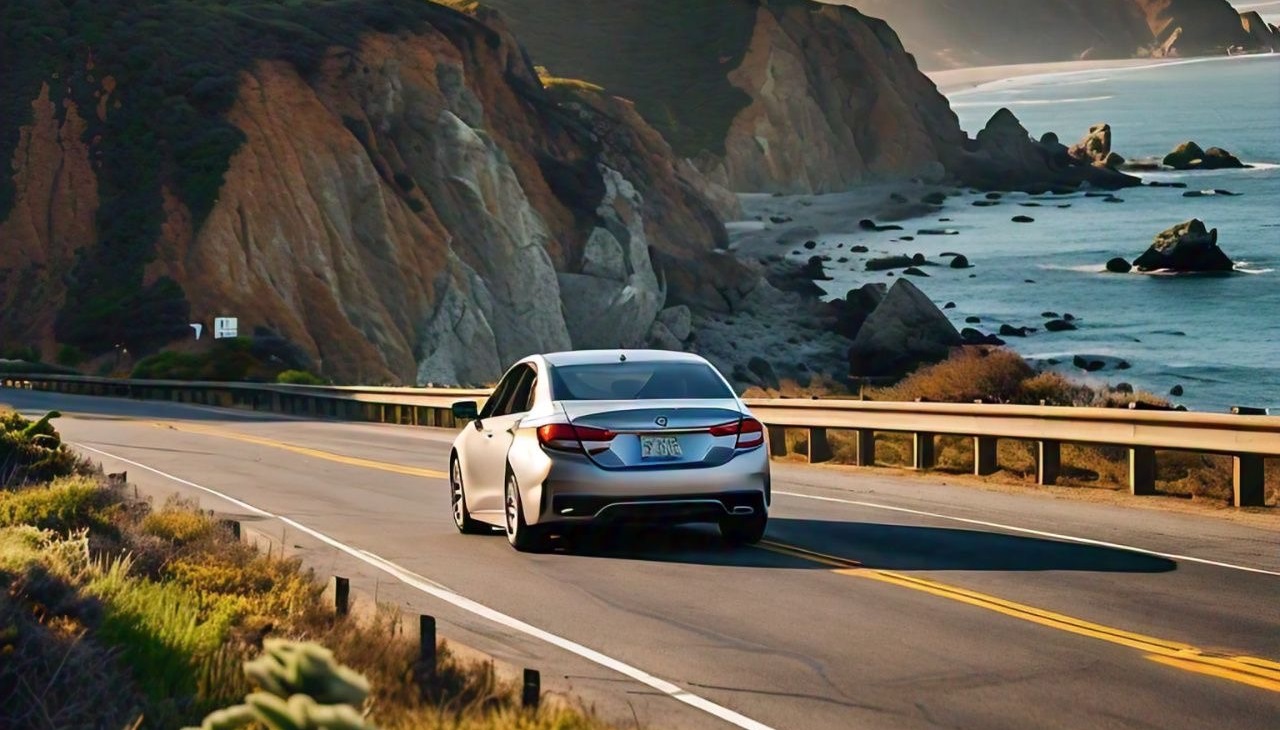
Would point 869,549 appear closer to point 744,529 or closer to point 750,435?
point 744,529

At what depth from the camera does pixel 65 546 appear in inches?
395

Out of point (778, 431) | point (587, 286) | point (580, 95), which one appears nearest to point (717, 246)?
point (580, 95)

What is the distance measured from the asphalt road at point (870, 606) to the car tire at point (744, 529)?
0.15 meters

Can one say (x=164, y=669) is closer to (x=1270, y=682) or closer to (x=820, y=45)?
(x=1270, y=682)

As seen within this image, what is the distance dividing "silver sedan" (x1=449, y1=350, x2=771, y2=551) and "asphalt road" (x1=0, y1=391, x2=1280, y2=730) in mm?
387

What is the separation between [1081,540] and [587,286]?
77.9 meters

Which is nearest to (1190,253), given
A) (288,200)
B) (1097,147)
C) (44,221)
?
(288,200)

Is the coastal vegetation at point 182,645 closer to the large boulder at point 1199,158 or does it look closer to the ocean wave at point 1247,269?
the ocean wave at point 1247,269

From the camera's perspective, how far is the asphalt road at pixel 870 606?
26.4ft

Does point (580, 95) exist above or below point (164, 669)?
above

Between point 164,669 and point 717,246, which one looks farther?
point 717,246

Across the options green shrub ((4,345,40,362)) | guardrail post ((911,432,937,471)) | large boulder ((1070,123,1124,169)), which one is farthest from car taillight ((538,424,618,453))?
large boulder ((1070,123,1124,169))

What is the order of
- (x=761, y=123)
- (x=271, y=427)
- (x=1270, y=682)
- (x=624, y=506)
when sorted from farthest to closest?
(x=761, y=123) → (x=271, y=427) → (x=624, y=506) → (x=1270, y=682)

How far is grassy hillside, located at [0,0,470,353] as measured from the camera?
72.1 meters
